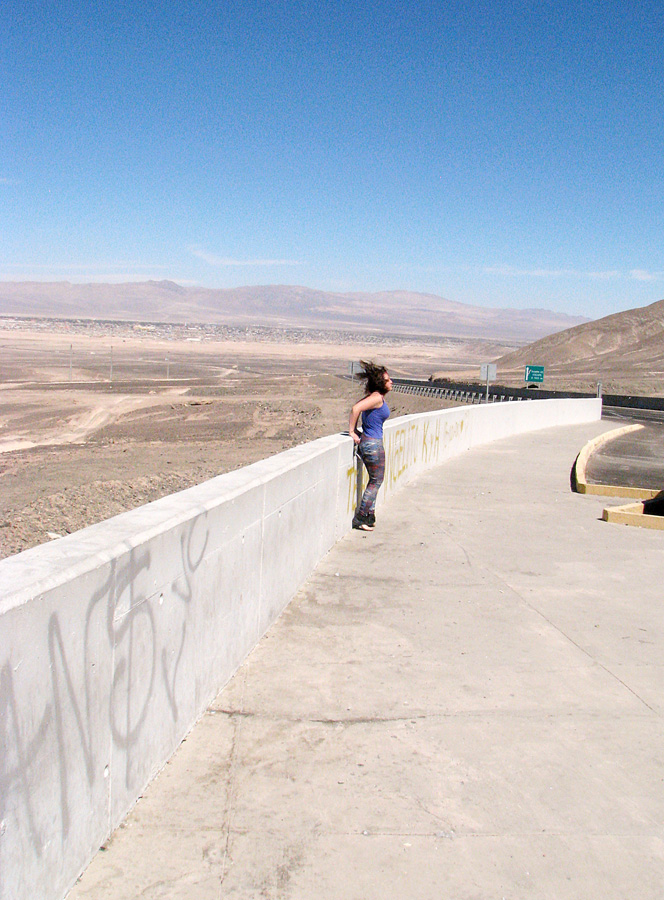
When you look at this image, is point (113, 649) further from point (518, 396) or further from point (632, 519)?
point (518, 396)

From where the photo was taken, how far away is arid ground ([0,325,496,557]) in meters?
18.0

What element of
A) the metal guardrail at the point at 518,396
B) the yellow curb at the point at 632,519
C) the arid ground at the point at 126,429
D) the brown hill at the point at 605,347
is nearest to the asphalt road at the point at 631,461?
the yellow curb at the point at 632,519

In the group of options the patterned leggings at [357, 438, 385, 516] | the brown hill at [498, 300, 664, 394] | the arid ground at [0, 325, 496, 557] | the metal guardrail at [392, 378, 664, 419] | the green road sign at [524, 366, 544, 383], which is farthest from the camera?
the brown hill at [498, 300, 664, 394]

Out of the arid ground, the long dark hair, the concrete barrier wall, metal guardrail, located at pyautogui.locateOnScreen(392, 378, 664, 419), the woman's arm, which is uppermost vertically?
the long dark hair

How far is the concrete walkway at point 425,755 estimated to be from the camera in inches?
136

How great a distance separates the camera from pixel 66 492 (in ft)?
60.3

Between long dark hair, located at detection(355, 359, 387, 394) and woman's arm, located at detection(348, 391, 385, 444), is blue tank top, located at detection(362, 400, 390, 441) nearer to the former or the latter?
woman's arm, located at detection(348, 391, 385, 444)

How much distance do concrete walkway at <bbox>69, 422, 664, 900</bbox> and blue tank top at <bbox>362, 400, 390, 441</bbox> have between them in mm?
1457

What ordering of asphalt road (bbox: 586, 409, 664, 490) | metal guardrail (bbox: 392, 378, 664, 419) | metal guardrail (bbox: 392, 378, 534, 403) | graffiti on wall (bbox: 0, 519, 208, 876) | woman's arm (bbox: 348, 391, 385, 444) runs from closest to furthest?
graffiti on wall (bbox: 0, 519, 208, 876), woman's arm (bbox: 348, 391, 385, 444), asphalt road (bbox: 586, 409, 664, 490), metal guardrail (bbox: 392, 378, 664, 419), metal guardrail (bbox: 392, 378, 534, 403)

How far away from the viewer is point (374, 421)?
29.3 feet

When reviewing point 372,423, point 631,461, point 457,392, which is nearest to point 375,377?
point 372,423

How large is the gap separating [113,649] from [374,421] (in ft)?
18.9

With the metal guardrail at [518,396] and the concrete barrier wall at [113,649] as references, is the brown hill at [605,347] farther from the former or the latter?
the concrete barrier wall at [113,649]

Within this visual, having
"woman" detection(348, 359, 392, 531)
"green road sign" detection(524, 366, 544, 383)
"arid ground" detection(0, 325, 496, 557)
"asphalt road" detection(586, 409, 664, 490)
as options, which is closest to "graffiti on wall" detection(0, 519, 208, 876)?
"woman" detection(348, 359, 392, 531)
